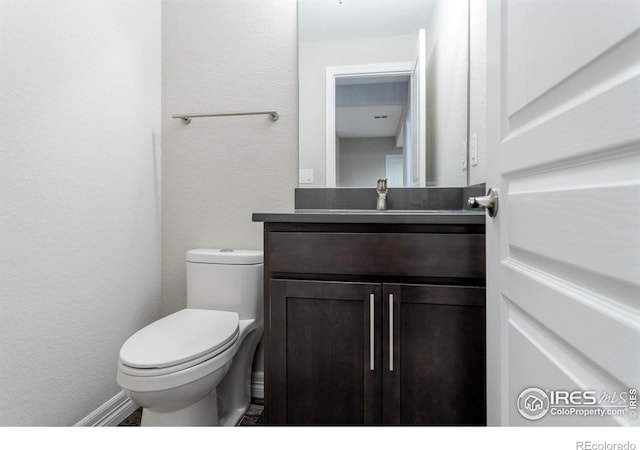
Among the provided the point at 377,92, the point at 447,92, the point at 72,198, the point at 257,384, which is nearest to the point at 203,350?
the point at 257,384

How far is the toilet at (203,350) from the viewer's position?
1.16 m

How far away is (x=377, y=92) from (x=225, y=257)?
42.6 inches

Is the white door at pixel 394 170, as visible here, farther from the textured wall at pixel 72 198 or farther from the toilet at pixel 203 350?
the textured wall at pixel 72 198

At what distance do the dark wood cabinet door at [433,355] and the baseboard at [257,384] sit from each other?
0.92 meters

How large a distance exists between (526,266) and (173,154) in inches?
70.6

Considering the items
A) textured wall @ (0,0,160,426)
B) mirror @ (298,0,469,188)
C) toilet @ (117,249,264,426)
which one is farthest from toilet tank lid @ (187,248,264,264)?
mirror @ (298,0,469,188)

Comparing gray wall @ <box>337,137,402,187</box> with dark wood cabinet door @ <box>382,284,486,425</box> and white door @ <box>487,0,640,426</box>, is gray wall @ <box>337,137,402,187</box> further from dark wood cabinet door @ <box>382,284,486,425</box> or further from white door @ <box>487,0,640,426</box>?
white door @ <box>487,0,640,426</box>

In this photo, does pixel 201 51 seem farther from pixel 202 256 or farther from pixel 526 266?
pixel 526 266

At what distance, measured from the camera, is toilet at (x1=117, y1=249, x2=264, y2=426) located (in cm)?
116

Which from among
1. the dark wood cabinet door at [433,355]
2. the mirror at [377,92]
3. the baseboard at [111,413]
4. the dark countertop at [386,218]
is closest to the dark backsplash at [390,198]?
the mirror at [377,92]

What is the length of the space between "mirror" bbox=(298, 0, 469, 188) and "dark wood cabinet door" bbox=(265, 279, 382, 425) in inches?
29.8

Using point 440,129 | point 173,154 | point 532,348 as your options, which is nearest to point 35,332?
point 173,154

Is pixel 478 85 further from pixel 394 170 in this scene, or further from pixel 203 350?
pixel 203 350

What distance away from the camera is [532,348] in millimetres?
643
